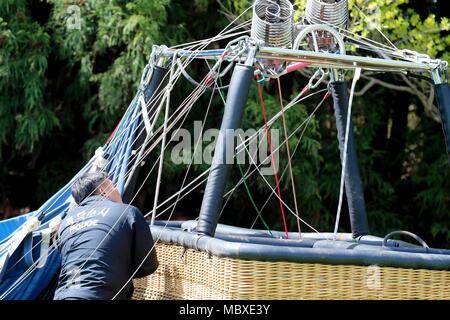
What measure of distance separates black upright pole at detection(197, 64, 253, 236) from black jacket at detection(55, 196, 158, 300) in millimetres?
264

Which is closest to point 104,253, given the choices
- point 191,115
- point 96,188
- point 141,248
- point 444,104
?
point 141,248

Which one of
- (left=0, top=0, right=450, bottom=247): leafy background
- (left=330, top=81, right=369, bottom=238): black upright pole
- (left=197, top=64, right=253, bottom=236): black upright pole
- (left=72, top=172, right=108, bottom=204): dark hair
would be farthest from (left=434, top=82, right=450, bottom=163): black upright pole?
(left=0, top=0, right=450, bottom=247): leafy background

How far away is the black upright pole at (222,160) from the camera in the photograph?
11.4 feet

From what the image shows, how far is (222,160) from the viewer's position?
3.50 metres

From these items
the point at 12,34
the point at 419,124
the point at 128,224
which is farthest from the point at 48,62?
the point at 128,224

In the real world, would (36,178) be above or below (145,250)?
below

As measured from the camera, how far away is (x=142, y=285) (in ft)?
12.9

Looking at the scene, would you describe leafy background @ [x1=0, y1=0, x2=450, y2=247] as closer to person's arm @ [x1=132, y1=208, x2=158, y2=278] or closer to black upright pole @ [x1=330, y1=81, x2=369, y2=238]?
black upright pole @ [x1=330, y1=81, x2=369, y2=238]

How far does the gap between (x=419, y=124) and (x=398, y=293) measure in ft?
15.5

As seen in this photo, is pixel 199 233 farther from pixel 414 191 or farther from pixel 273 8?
pixel 414 191

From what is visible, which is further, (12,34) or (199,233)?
(12,34)

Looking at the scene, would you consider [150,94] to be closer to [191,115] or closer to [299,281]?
[299,281]

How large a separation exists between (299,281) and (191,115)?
158 inches

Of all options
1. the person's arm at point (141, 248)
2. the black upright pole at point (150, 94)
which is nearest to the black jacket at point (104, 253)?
the person's arm at point (141, 248)
